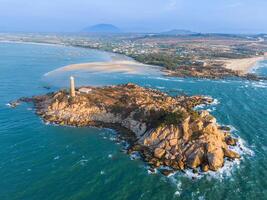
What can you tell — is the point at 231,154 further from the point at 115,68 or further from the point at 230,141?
the point at 115,68

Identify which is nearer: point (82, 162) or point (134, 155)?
point (82, 162)

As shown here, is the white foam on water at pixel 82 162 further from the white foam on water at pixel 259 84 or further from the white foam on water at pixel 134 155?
the white foam on water at pixel 259 84

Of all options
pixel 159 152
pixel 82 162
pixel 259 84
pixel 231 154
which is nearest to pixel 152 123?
pixel 159 152

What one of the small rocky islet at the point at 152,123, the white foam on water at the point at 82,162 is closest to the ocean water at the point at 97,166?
the white foam on water at the point at 82,162

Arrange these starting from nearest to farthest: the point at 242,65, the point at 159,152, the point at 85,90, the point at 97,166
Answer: the point at 97,166, the point at 159,152, the point at 85,90, the point at 242,65

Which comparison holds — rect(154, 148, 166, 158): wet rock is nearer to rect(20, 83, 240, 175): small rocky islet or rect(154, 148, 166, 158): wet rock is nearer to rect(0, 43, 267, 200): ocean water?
rect(20, 83, 240, 175): small rocky islet

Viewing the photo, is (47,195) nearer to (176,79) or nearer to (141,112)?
(141,112)

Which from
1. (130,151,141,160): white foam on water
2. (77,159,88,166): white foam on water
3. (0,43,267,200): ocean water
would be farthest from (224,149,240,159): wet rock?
(77,159,88,166): white foam on water

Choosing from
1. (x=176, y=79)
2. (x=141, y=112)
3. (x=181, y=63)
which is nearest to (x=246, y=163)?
(x=141, y=112)
